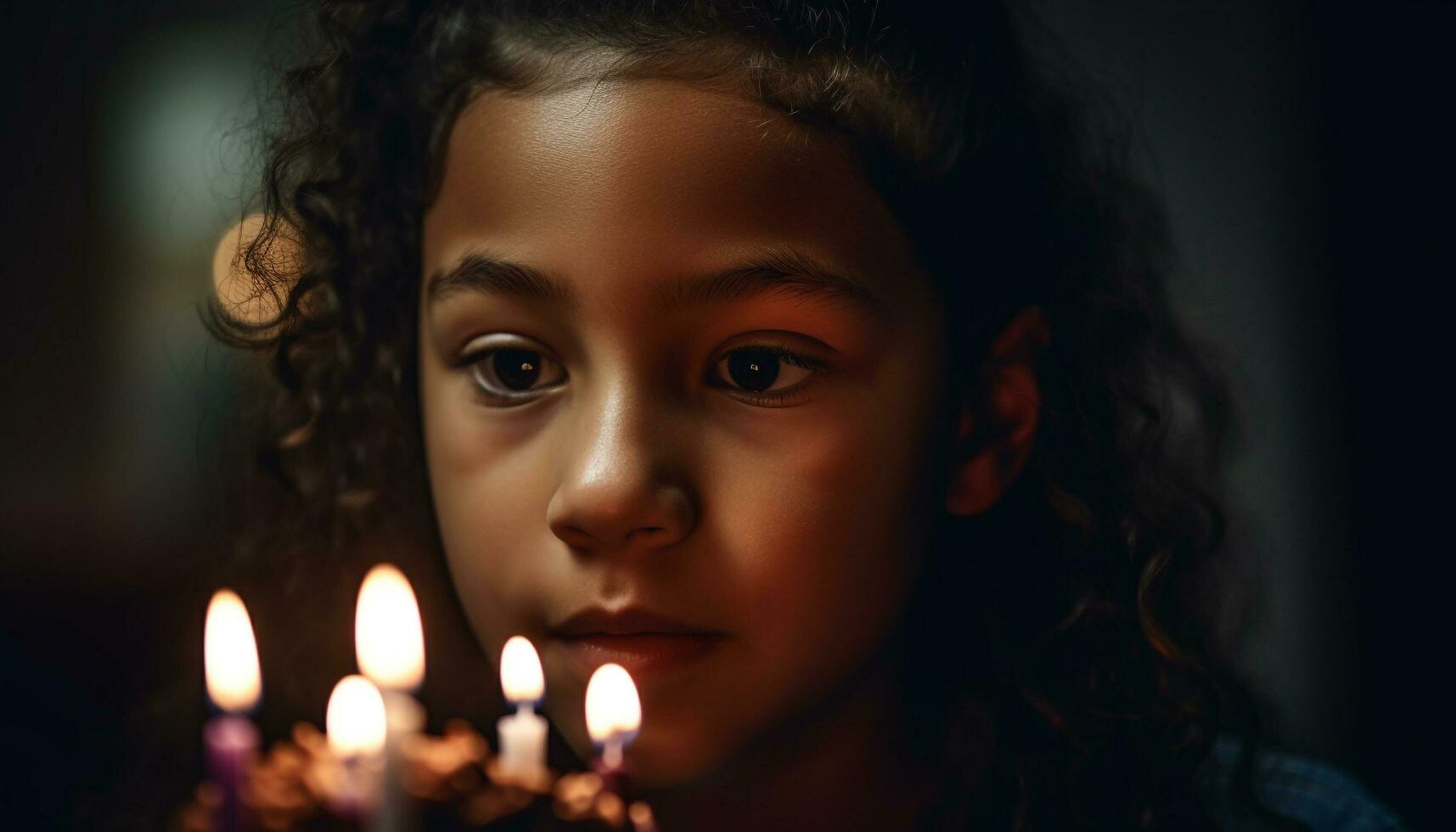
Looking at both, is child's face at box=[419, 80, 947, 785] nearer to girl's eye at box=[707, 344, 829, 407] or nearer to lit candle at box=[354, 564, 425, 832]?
girl's eye at box=[707, 344, 829, 407]

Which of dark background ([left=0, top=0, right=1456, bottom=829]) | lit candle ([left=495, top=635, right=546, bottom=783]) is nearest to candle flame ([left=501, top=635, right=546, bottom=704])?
lit candle ([left=495, top=635, right=546, bottom=783])

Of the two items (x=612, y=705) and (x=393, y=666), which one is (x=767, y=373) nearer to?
(x=612, y=705)

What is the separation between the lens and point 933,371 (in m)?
0.83

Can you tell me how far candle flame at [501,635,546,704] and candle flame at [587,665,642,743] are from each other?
0.11ft

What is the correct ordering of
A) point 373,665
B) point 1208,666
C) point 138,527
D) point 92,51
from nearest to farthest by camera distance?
point 373,665
point 1208,666
point 92,51
point 138,527

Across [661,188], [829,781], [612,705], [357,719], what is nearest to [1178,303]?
[829,781]

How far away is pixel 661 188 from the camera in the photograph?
0.72 metres

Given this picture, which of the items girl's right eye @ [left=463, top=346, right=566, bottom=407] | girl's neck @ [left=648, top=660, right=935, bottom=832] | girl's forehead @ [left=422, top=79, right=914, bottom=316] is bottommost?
girl's neck @ [left=648, top=660, right=935, bottom=832]

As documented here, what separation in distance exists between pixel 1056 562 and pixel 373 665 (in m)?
0.63

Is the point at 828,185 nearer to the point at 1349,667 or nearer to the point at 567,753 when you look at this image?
the point at 567,753

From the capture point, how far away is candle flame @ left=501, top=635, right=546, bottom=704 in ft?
1.82

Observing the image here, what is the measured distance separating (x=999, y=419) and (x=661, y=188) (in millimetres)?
337

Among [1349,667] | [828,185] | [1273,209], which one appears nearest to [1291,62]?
[1273,209]

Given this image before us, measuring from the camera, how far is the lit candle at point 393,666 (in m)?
0.41
